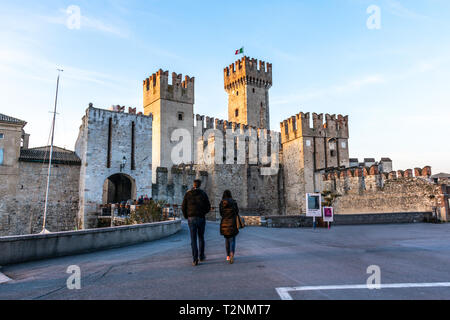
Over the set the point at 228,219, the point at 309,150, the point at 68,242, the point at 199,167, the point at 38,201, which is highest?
the point at 309,150

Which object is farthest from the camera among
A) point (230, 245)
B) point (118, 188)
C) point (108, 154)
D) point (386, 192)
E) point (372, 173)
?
point (118, 188)

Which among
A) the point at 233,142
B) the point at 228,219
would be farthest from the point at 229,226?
the point at 233,142

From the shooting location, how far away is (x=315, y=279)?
4.67 metres

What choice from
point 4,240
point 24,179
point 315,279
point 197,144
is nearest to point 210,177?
point 197,144

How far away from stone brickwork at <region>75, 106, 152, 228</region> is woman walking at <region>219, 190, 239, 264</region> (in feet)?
60.7

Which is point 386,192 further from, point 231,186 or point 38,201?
point 38,201

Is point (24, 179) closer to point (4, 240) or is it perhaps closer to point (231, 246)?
point (4, 240)

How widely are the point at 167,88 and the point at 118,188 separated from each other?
1212cm

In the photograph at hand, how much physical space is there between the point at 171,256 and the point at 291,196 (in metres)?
25.0

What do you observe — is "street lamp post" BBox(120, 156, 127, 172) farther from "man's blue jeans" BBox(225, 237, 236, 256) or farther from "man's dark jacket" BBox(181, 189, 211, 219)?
"man's blue jeans" BBox(225, 237, 236, 256)

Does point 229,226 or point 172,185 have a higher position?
point 172,185

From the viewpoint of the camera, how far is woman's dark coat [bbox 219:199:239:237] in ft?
20.6

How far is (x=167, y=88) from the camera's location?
3362cm

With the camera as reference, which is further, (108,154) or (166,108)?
(166,108)
